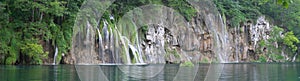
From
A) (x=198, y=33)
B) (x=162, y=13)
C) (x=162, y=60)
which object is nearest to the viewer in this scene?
(x=162, y=60)

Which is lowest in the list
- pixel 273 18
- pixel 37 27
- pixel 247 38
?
pixel 247 38

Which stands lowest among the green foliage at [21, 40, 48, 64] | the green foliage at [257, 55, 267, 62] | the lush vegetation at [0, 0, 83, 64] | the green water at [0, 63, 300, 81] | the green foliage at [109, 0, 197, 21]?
the green foliage at [257, 55, 267, 62]

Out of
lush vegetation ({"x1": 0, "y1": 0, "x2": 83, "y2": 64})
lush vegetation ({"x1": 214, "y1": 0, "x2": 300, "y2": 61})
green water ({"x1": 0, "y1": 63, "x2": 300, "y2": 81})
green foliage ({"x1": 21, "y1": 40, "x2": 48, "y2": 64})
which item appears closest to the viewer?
green water ({"x1": 0, "y1": 63, "x2": 300, "y2": 81})

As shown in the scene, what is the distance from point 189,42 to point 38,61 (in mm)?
25668

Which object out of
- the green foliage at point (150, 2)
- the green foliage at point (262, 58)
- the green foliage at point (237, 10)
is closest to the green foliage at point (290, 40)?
the green foliage at point (262, 58)

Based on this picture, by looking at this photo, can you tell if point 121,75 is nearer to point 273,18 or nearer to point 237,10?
point 237,10

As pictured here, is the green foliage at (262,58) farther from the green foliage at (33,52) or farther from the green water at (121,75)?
the green water at (121,75)

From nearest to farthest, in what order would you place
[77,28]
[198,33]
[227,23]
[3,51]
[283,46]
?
[3,51]
[77,28]
[198,33]
[227,23]
[283,46]

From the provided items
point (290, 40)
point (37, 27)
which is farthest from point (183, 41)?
point (37, 27)

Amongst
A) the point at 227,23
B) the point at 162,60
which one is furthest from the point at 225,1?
the point at 162,60

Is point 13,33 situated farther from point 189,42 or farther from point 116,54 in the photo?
point 189,42

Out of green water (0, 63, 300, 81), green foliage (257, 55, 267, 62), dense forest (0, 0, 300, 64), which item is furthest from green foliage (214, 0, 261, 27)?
green water (0, 63, 300, 81)

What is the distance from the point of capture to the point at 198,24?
57281mm

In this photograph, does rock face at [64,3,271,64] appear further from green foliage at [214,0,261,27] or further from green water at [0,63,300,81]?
green water at [0,63,300,81]
